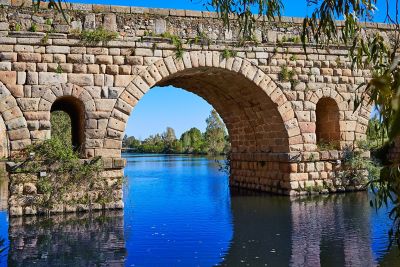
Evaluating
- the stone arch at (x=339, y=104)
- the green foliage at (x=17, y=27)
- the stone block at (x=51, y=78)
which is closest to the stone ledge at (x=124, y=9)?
the green foliage at (x=17, y=27)

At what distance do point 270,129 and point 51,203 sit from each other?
6.04 m

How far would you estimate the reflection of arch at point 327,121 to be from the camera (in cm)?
1252

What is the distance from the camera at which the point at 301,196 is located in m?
11.7

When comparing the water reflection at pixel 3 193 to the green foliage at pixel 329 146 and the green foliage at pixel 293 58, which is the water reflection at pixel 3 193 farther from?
the green foliage at pixel 329 146

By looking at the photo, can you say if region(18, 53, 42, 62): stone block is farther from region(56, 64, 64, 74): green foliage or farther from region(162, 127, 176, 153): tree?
region(162, 127, 176, 153): tree

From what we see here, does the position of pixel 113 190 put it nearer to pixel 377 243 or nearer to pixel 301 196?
pixel 301 196

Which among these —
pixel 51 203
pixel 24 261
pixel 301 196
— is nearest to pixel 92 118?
pixel 51 203

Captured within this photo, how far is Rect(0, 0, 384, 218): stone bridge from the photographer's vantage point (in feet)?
31.6

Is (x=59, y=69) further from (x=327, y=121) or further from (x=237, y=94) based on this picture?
(x=327, y=121)

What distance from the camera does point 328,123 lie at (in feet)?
42.4

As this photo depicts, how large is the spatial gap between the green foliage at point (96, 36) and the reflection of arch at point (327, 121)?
608 cm

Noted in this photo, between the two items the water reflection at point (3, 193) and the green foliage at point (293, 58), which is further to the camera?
the green foliage at point (293, 58)

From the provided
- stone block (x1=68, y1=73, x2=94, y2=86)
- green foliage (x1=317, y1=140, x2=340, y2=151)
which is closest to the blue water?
green foliage (x1=317, y1=140, x2=340, y2=151)

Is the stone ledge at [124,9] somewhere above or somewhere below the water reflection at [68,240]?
above
